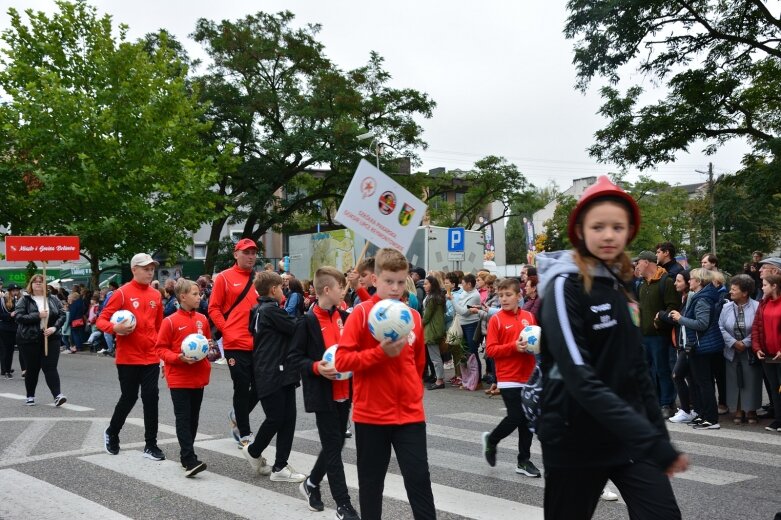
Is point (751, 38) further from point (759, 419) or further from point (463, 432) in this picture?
point (463, 432)

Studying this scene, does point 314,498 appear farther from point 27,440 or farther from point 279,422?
point 27,440

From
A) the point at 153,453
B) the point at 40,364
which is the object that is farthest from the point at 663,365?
the point at 40,364

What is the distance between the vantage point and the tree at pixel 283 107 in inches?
1341

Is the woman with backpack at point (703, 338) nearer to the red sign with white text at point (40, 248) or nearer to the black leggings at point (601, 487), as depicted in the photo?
the black leggings at point (601, 487)

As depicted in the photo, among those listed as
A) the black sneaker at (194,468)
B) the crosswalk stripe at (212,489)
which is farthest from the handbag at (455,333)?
the black sneaker at (194,468)

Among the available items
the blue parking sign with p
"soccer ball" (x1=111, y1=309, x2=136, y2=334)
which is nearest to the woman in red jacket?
"soccer ball" (x1=111, y1=309, x2=136, y2=334)

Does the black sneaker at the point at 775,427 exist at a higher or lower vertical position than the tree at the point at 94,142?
lower

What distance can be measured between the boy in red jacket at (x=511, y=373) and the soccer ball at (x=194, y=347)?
8.06 ft

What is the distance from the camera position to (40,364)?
11.8 metres

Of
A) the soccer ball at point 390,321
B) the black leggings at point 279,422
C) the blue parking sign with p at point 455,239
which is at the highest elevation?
the blue parking sign with p at point 455,239

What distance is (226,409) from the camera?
1041cm

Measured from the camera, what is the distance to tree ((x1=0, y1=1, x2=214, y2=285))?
80.8 ft

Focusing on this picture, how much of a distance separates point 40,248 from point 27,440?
461 inches

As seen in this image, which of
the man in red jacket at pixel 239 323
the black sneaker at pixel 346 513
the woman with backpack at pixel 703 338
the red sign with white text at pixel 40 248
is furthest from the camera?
the red sign with white text at pixel 40 248
